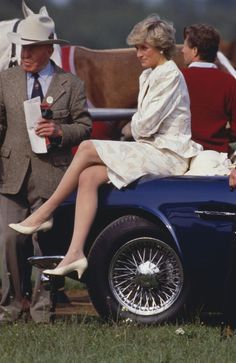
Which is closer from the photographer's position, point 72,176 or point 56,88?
point 72,176

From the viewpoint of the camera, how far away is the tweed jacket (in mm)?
9492

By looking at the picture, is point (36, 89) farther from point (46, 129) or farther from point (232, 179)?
point (232, 179)

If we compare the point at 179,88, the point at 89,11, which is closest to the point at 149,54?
the point at 179,88

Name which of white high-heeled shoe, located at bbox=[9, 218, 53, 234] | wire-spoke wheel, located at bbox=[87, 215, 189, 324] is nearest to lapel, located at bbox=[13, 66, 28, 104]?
white high-heeled shoe, located at bbox=[9, 218, 53, 234]

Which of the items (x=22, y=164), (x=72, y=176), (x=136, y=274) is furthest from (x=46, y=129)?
(x=136, y=274)

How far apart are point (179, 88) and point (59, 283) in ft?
4.58

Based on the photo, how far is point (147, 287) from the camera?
8977 millimetres

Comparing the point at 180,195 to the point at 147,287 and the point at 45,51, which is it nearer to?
the point at 147,287

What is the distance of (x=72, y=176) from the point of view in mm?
9031

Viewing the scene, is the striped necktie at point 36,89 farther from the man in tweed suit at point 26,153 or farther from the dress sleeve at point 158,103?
the dress sleeve at point 158,103

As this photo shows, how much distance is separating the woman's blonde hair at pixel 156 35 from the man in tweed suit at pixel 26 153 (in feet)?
1.73

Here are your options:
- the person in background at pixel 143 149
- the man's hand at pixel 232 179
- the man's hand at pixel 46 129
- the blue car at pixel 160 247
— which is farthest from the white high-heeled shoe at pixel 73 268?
the man's hand at pixel 232 179

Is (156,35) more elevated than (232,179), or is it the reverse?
(156,35)

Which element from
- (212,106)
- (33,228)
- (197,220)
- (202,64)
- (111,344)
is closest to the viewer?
(111,344)
